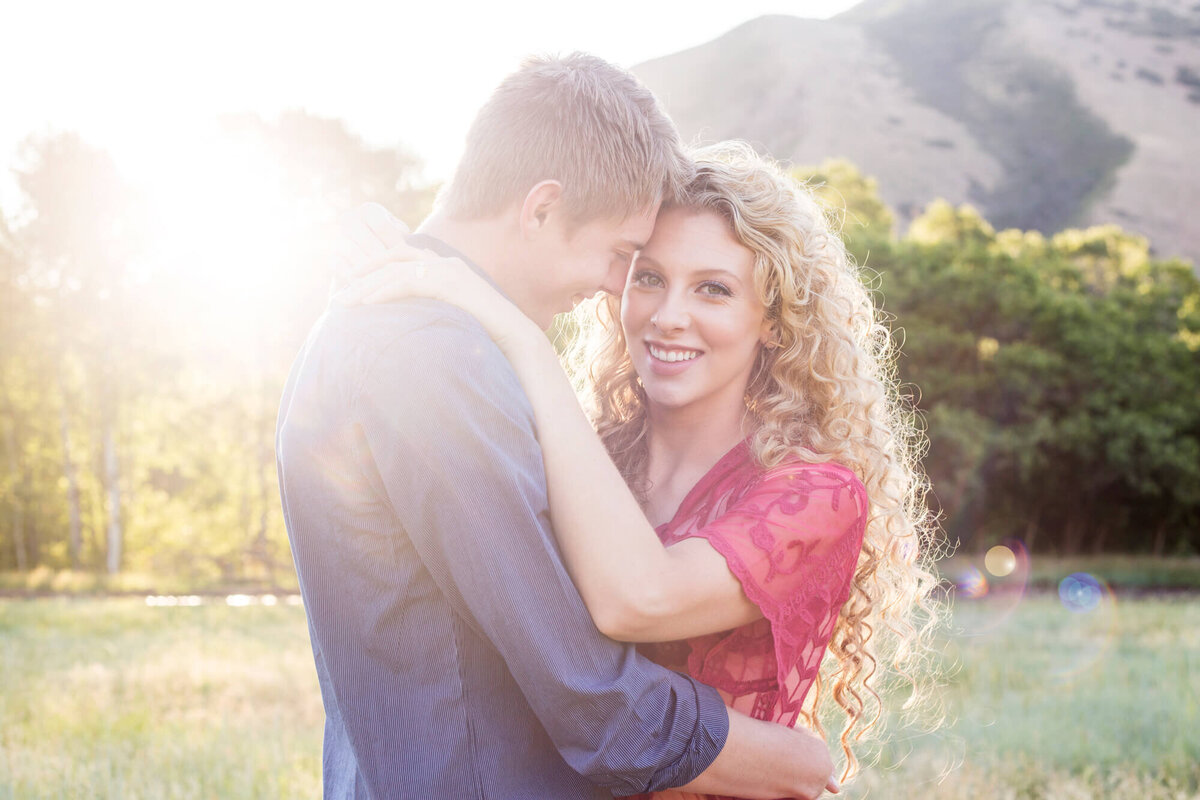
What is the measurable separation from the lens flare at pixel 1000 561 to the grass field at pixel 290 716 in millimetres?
11422

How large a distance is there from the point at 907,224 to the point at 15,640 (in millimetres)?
97344

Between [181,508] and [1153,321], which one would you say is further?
[181,508]

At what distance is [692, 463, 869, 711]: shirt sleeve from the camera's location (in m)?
2.20

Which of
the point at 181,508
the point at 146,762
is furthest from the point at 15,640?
the point at 181,508

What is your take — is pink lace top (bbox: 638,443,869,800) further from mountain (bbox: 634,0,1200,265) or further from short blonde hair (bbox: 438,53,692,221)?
mountain (bbox: 634,0,1200,265)

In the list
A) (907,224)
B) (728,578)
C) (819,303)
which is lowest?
(907,224)

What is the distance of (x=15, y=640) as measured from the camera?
10.6 m

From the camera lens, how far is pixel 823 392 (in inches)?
123

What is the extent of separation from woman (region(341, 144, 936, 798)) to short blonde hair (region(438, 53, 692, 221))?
0.35 m

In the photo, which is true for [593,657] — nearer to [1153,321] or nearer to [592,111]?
[592,111]

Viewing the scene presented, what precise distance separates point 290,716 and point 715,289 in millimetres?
5704

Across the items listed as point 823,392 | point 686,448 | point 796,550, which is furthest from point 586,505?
point 823,392

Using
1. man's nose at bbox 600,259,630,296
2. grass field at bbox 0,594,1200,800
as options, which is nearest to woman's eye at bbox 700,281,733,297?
man's nose at bbox 600,259,630,296

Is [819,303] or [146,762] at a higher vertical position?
[819,303]
